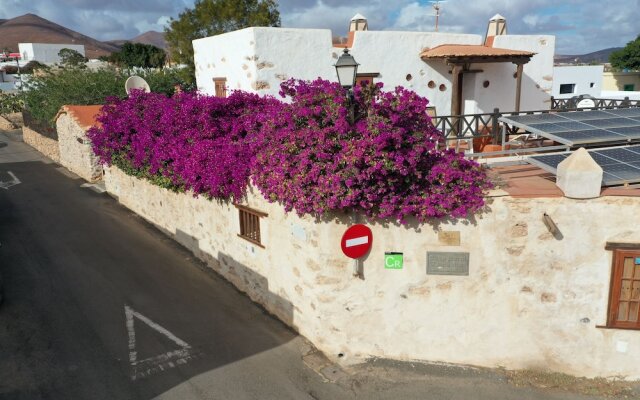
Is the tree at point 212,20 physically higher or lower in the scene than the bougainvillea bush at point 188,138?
higher

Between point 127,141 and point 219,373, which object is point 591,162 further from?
point 127,141

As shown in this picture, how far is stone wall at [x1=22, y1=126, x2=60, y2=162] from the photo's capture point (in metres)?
27.0

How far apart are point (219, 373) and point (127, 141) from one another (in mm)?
10461

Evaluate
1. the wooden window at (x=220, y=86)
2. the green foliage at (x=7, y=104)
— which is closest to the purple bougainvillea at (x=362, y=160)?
the wooden window at (x=220, y=86)

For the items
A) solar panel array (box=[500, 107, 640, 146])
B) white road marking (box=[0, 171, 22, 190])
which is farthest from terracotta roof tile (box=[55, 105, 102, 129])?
solar panel array (box=[500, 107, 640, 146])

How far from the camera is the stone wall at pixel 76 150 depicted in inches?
861

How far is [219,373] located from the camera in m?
7.98

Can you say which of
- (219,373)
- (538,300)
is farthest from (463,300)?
(219,373)

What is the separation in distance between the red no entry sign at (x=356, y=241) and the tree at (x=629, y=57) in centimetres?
6317

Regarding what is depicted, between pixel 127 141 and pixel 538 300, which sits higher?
pixel 127 141

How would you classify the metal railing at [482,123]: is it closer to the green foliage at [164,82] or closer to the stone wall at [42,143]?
the green foliage at [164,82]

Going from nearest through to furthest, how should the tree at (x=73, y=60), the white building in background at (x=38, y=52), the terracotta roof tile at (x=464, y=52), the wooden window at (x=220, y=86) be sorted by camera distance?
the terracotta roof tile at (x=464, y=52), the wooden window at (x=220, y=86), the tree at (x=73, y=60), the white building in background at (x=38, y=52)

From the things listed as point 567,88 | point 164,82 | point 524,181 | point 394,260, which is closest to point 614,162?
point 524,181

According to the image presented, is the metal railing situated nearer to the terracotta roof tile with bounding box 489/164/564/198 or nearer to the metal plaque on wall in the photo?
the terracotta roof tile with bounding box 489/164/564/198
